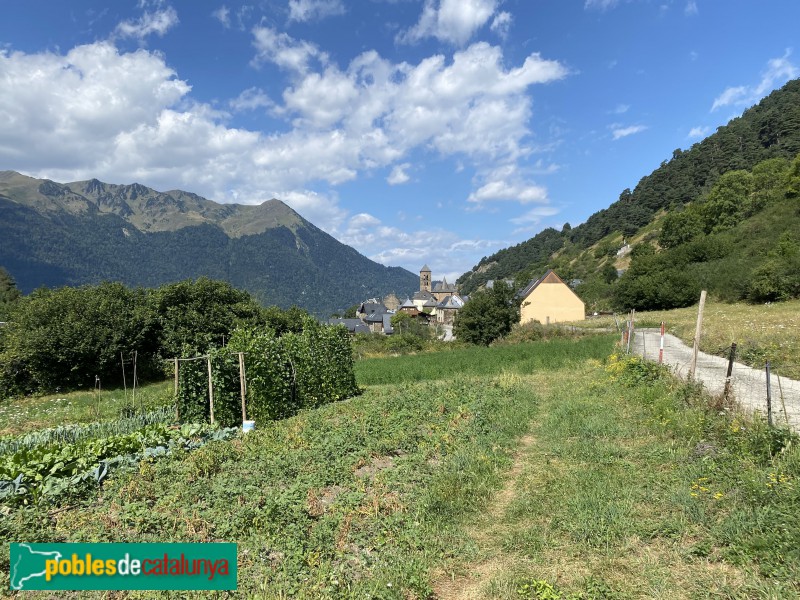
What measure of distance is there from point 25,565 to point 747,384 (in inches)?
554

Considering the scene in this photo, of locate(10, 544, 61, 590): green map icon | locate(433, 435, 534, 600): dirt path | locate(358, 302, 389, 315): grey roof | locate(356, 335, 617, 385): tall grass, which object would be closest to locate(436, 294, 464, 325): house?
locate(358, 302, 389, 315): grey roof

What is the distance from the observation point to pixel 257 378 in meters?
12.0

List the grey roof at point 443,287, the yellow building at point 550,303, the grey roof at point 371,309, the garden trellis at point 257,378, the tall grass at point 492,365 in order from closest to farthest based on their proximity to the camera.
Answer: the garden trellis at point 257,378, the tall grass at point 492,365, the yellow building at point 550,303, the grey roof at point 371,309, the grey roof at point 443,287

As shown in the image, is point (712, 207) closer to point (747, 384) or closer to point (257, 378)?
point (747, 384)

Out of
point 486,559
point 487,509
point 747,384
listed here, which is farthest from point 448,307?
point 486,559

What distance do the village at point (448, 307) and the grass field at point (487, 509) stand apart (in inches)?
391

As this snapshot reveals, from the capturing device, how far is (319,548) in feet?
15.0

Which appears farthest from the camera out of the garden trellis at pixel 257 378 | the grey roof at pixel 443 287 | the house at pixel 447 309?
the grey roof at pixel 443 287

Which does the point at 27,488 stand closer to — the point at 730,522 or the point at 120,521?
the point at 120,521

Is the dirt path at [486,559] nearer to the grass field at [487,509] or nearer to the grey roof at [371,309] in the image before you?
the grass field at [487,509]

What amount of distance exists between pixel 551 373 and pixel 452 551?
1440 centimetres

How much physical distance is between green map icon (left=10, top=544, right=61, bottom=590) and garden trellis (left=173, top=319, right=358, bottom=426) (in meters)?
6.93

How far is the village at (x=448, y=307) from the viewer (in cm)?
5022

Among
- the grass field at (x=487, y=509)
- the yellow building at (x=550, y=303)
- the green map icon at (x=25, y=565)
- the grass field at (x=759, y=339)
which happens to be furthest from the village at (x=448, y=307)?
the grass field at (x=759, y=339)
